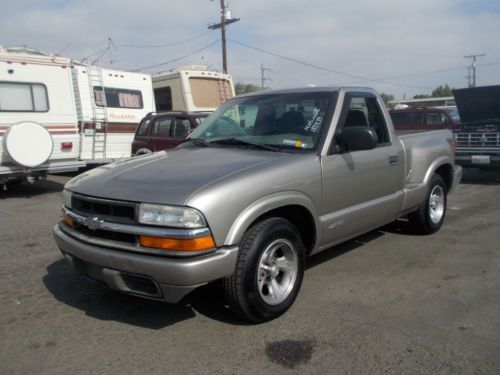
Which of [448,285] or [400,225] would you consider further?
[400,225]

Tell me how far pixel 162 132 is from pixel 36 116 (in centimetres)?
272

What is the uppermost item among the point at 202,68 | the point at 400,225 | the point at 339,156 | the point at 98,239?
the point at 202,68

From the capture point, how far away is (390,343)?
10.5 ft

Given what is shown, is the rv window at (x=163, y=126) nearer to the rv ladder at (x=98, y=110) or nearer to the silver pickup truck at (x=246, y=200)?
the rv ladder at (x=98, y=110)

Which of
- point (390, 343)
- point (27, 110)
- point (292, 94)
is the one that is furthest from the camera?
point (27, 110)

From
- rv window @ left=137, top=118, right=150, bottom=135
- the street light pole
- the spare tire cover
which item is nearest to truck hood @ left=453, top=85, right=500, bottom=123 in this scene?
rv window @ left=137, top=118, right=150, bottom=135

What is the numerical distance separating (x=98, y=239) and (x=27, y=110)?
779cm

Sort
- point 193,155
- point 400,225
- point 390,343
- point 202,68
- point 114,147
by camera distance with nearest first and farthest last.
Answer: point 390,343
point 193,155
point 400,225
point 114,147
point 202,68

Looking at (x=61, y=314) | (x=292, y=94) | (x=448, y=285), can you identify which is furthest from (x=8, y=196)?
(x=448, y=285)

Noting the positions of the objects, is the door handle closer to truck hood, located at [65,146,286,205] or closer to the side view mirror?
the side view mirror

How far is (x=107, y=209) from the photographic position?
3.36 m

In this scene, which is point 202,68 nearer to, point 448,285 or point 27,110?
point 27,110

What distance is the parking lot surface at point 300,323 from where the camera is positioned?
2992 mm

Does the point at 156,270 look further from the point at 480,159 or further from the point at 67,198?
the point at 480,159
